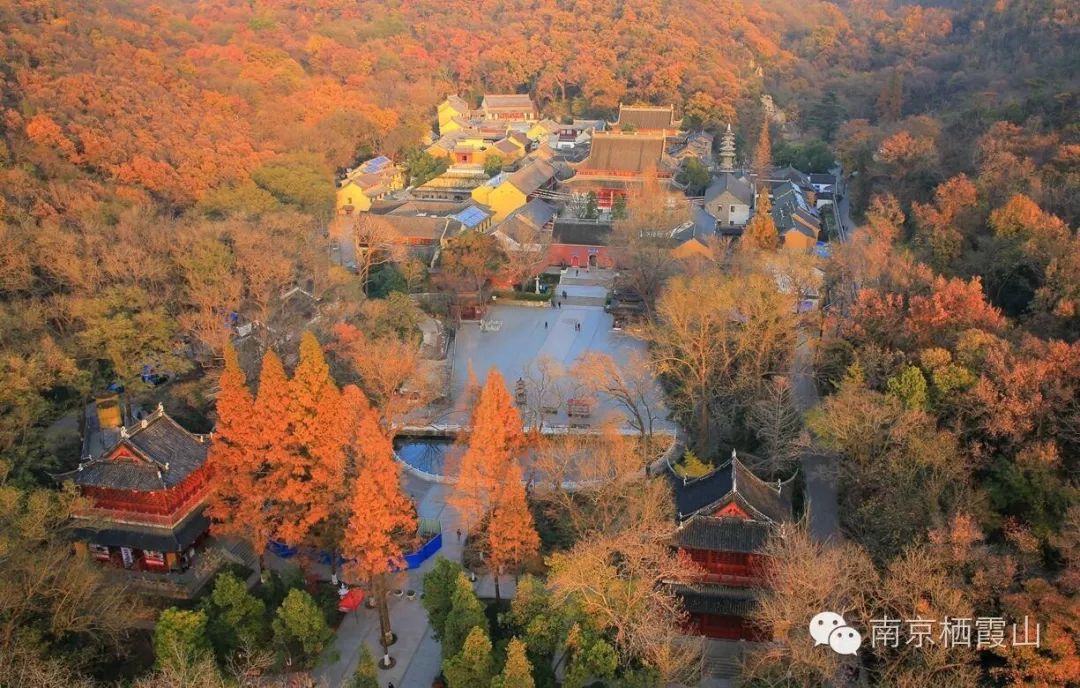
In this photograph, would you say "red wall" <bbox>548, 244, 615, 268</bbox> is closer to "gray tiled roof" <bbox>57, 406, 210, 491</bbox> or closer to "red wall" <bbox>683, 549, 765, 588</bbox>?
"gray tiled roof" <bbox>57, 406, 210, 491</bbox>

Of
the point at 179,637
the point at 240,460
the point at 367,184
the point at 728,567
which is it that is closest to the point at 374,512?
the point at 240,460

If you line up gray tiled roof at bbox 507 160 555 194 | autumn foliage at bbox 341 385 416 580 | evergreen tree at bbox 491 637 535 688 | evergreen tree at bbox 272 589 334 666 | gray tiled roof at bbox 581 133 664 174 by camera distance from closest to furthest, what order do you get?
evergreen tree at bbox 491 637 535 688
evergreen tree at bbox 272 589 334 666
autumn foliage at bbox 341 385 416 580
gray tiled roof at bbox 507 160 555 194
gray tiled roof at bbox 581 133 664 174

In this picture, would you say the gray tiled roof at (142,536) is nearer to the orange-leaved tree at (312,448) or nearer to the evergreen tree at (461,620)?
the orange-leaved tree at (312,448)

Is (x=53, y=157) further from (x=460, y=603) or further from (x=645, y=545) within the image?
(x=645, y=545)

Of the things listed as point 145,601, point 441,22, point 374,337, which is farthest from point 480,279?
point 441,22

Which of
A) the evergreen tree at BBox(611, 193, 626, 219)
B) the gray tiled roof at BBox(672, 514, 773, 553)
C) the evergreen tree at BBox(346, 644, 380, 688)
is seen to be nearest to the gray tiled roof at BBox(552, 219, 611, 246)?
the evergreen tree at BBox(611, 193, 626, 219)
